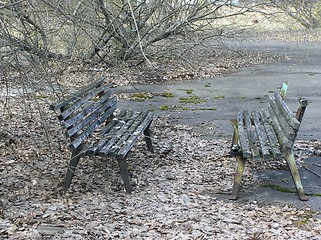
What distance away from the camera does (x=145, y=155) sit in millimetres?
6953

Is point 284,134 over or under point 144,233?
over

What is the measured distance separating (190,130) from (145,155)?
1477 millimetres

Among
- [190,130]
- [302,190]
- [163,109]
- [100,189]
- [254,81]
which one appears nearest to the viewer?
[302,190]

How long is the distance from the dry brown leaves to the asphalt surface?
1.15 ft

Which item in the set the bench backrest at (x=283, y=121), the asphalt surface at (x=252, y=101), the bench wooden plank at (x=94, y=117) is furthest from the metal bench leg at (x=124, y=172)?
the bench backrest at (x=283, y=121)

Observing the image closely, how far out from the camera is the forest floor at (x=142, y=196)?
4.53 m

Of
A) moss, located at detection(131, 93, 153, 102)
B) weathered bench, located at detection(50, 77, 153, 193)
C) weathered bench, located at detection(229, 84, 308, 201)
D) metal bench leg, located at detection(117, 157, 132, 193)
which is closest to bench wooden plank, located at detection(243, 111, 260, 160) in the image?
weathered bench, located at detection(229, 84, 308, 201)

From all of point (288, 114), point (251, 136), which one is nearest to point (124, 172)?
point (251, 136)

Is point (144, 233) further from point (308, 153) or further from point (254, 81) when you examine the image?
point (254, 81)

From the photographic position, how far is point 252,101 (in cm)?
1041

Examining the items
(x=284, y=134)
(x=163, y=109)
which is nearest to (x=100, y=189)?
(x=284, y=134)

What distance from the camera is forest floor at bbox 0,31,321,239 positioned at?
4527 millimetres

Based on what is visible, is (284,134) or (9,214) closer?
(9,214)

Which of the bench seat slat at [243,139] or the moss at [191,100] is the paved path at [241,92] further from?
the bench seat slat at [243,139]
